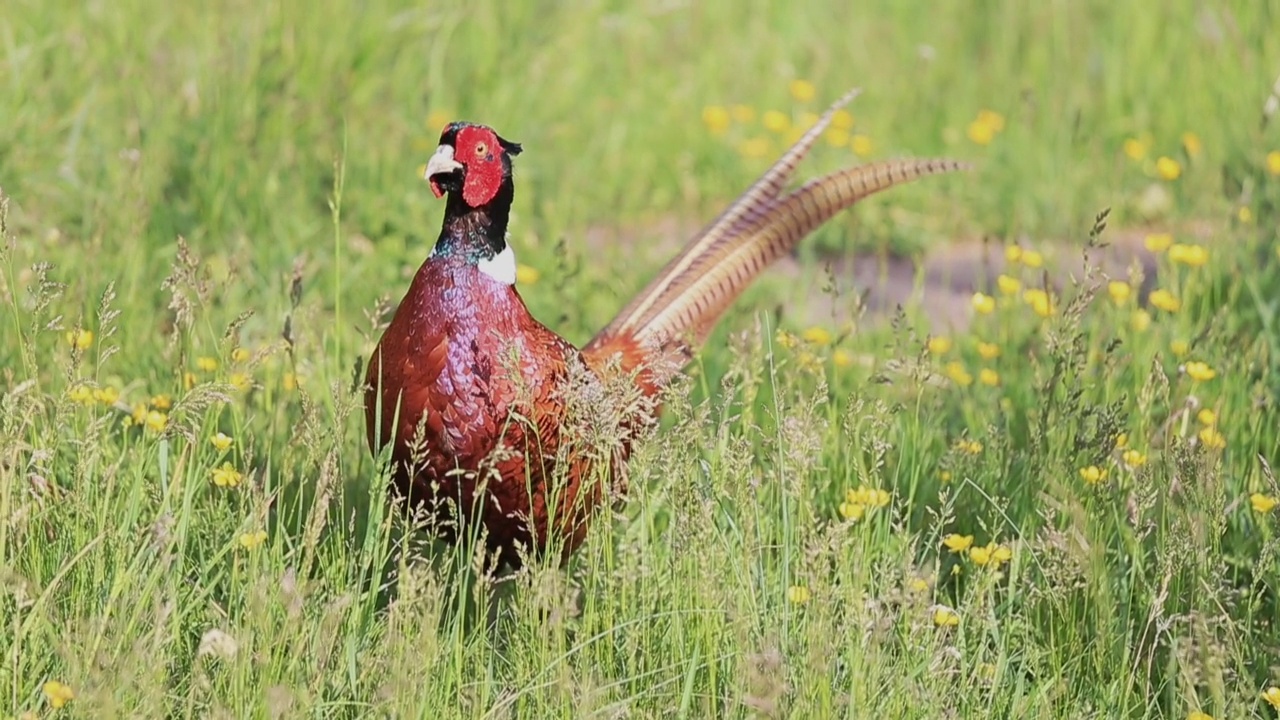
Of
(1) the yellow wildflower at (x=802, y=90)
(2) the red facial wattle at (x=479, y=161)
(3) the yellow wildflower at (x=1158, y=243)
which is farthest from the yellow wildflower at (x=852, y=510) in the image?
(1) the yellow wildflower at (x=802, y=90)

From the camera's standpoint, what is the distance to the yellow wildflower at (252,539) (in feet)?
8.52

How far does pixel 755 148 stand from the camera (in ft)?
19.1

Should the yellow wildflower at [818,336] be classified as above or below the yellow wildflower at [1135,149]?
below

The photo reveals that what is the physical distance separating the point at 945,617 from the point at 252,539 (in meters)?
1.14

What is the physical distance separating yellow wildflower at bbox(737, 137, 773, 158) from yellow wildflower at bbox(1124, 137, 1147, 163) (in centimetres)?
120

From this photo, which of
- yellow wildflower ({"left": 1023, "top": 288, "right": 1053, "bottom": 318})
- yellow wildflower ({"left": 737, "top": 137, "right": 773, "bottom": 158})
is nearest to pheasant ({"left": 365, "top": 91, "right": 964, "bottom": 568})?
yellow wildflower ({"left": 1023, "top": 288, "right": 1053, "bottom": 318})

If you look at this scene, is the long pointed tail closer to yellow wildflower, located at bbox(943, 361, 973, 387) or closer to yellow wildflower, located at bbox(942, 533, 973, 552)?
yellow wildflower, located at bbox(943, 361, 973, 387)

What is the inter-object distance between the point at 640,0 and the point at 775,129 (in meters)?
1.02

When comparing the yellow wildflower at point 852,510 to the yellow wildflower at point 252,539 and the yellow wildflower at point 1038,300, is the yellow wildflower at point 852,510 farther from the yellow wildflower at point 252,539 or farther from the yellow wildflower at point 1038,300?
the yellow wildflower at point 1038,300

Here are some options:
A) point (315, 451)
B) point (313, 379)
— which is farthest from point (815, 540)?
point (313, 379)

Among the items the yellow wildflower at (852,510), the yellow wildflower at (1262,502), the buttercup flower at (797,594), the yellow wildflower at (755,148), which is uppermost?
the yellow wildflower at (755,148)

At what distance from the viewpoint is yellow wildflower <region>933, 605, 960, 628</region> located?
2.78 metres

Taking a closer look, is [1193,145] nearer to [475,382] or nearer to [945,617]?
[945,617]

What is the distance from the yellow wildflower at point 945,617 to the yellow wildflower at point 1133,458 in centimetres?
52
